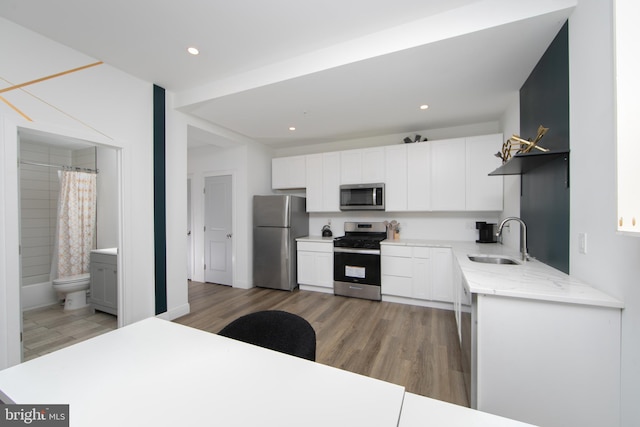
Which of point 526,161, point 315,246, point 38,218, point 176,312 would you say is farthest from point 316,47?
point 38,218

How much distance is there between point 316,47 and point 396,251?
2.70 m

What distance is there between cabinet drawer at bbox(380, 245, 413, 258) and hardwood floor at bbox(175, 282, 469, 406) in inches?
28.5

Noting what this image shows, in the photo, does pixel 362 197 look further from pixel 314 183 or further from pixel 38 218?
pixel 38 218

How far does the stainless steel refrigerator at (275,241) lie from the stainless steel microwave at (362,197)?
2.89ft

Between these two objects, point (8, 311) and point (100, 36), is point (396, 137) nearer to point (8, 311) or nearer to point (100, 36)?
point (100, 36)

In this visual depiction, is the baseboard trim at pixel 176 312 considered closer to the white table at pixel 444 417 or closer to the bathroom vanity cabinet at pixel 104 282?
the bathroom vanity cabinet at pixel 104 282

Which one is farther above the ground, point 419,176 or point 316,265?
point 419,176

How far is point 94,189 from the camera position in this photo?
387 centimetres

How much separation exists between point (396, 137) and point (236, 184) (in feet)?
9.54

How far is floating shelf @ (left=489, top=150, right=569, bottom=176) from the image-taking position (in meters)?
1.65

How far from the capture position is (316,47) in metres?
2.24

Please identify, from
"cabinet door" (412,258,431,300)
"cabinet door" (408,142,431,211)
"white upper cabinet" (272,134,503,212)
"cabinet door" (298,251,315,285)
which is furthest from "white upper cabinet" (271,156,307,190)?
"cabinet door" (412,258,431,300)

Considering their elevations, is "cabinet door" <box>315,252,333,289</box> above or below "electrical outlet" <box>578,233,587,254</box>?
below

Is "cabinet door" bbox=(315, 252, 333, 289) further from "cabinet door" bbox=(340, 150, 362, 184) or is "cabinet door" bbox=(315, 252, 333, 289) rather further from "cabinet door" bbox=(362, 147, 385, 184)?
"cabinet door" bbox=(362, 147, 385, 184)
